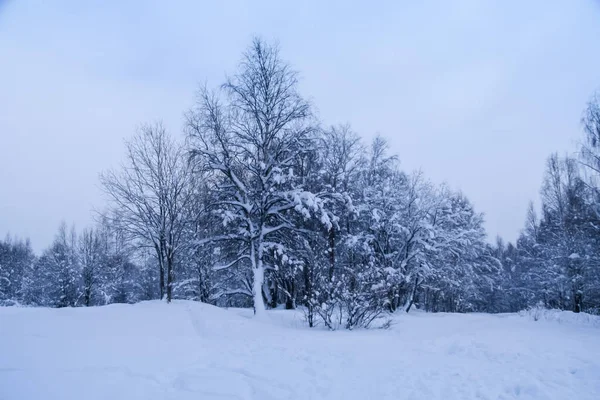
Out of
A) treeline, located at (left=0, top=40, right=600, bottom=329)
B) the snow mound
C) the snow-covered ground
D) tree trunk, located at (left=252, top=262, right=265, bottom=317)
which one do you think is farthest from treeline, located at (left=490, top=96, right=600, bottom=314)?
tree trunk, located at (left=252, top=262, right=265, bottom=317)

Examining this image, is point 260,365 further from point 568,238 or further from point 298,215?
point 568,238

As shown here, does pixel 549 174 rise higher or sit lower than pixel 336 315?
higher

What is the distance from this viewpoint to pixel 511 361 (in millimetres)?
6016

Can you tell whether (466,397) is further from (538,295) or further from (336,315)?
(538,295)

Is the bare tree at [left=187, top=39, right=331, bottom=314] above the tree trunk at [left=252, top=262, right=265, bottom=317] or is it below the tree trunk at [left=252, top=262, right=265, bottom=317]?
above

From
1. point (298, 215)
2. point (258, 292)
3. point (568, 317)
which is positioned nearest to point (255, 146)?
point (298, 215)

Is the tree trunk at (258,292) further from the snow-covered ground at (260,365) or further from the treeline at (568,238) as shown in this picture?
the treeline at (568,238)

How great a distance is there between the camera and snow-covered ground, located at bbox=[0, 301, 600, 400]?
4.26m

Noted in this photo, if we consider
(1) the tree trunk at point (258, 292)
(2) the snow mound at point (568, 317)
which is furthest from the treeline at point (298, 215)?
(2) the snow mound at point (568, 317)

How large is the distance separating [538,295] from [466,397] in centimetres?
3256

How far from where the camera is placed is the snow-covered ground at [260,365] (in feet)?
14.0

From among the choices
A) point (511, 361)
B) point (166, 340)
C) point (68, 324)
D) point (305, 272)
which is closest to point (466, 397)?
point (511, 361)

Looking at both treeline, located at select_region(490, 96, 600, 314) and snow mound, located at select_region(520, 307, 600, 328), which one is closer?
snow mound, located at select_region(520, 307, 600, 328)

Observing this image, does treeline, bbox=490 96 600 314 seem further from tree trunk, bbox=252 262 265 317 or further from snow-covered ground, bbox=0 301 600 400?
tree trunk, bbox=252 262 265 317
